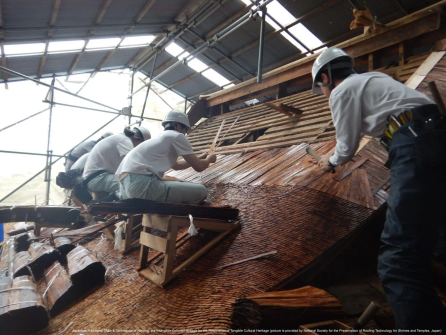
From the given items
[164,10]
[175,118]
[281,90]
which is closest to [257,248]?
[175,118]

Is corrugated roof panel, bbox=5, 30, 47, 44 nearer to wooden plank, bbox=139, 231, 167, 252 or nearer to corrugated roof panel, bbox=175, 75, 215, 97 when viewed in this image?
corrugated roof panel, bbox=175, 75, 215, 97

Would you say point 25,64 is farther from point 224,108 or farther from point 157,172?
point 157,172

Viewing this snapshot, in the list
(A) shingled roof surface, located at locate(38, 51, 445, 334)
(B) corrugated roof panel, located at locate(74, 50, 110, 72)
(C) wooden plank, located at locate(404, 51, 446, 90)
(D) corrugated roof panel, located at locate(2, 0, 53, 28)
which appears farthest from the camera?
(B) corrugated roof panel, located at locate(74, 50, 110, 72)

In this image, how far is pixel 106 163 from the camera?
15.4ft

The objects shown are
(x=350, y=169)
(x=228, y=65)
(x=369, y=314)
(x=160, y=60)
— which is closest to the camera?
(x=369, y=314)

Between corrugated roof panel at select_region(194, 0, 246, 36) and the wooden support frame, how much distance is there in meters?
6.35

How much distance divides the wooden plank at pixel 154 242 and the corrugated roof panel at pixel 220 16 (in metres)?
6.51

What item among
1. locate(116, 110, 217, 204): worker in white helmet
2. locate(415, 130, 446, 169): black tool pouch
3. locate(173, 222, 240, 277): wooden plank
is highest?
locate(415, 130, 446, 169): black tool pouch

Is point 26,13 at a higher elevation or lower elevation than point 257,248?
higher

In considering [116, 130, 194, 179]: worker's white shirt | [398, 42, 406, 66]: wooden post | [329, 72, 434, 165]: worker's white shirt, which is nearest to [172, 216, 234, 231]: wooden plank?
[116, 130, 194, 179]: worker's white shirt

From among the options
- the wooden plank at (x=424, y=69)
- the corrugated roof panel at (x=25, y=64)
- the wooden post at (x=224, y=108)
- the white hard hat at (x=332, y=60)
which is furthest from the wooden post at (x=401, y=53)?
the corrugated roof panel at (x=25, y=64)

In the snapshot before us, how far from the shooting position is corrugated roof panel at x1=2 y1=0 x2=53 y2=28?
527cm

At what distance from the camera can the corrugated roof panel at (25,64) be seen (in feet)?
23.7

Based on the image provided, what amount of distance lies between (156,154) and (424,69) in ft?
10.9
